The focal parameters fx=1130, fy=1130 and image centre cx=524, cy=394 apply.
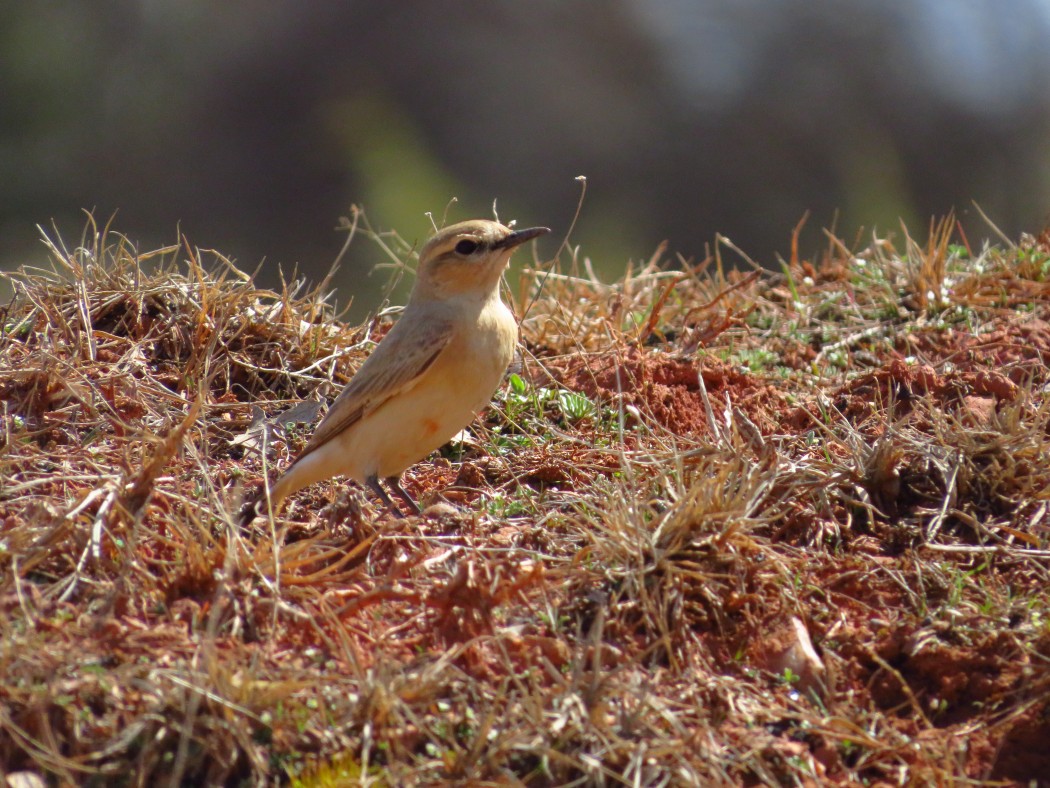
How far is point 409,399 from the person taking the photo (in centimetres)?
489

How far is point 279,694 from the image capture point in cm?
303

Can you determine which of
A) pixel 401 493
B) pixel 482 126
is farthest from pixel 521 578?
pixel 482 126

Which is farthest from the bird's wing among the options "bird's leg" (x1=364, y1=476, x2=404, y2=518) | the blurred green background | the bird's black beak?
the blurred green background

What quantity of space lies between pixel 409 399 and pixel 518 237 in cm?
93

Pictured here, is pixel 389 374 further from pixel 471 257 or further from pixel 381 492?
pixel 471 257

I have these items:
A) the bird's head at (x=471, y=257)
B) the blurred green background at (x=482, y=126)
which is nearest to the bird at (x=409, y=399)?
the bird's head at (x=471, y=257)

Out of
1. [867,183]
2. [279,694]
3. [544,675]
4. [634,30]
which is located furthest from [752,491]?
[634,30]

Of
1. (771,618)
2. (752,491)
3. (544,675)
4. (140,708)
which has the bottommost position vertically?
(140,708)

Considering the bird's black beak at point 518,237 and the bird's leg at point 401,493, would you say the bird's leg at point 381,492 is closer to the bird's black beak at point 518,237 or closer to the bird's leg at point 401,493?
the bird's leg at point 401,493

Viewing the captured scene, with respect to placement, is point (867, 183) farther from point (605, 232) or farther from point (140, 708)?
point (140, 708)

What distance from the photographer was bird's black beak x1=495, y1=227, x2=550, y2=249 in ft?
16.9

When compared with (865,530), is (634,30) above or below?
above

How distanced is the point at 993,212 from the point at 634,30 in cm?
719

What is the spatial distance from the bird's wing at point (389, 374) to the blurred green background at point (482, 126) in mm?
8357
